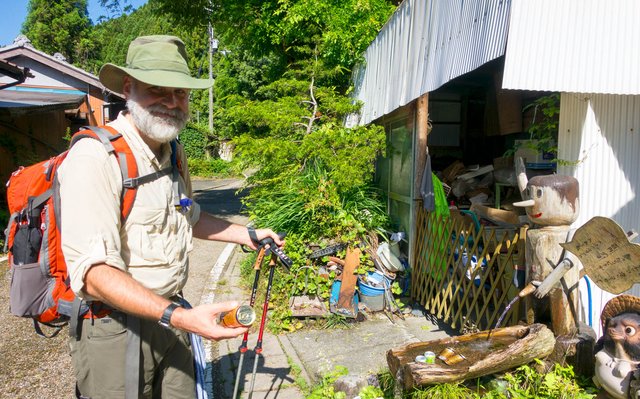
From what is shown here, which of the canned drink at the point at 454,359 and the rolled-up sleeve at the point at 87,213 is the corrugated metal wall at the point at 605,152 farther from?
the rolled-up sleeve at the point at 87,213

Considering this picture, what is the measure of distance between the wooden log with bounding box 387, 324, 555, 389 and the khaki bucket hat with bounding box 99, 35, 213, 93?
213cm

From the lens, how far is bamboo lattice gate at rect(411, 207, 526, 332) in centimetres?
422

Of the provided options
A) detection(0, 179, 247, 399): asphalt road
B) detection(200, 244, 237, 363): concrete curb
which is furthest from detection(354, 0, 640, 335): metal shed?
detection(0, 179, 247, 399): asphalt road

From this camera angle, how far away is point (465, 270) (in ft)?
15.6

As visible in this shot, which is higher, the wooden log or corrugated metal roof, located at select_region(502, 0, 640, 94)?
corrugated metal roof, located at select_region(502, 0, 640, 94)

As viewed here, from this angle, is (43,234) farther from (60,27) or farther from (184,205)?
(60,27)

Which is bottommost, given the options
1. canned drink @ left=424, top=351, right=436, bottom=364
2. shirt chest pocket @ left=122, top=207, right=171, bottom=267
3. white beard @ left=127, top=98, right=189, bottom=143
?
canned drink @ left=424, top=351, right=436, bottom=364

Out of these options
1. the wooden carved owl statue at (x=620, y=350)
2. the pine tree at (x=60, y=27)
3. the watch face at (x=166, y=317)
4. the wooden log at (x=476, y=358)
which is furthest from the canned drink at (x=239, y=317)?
the pine tree at (x=60, y=27)

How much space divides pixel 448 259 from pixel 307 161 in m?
2.93

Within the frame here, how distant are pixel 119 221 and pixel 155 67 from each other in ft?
2.31

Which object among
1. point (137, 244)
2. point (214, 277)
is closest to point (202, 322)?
point (137, 244)

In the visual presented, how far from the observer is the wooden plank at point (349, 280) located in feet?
17.7

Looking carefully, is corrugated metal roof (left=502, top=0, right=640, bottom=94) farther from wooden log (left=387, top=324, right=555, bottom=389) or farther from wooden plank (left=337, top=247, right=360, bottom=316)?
wooden plank (left=337, top=247, right=360, bottom=316)

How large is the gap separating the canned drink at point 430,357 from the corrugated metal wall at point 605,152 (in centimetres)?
151
